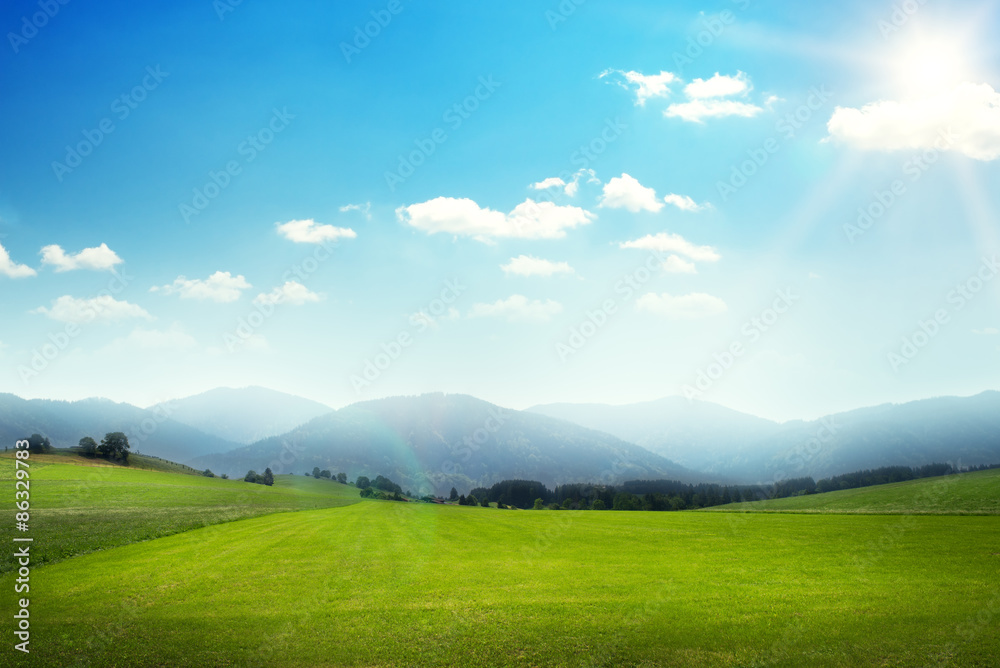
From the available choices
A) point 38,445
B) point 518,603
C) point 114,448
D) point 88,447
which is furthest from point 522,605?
point 88,447

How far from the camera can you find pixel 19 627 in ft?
59.6

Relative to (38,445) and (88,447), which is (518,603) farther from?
(88,447)

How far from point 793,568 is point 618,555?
10.9 metres

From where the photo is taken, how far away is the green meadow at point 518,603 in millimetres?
16750

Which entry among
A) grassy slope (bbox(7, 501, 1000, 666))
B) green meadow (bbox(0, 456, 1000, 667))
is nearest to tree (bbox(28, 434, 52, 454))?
green meadow (bbox(0, 456, 1000, 667))

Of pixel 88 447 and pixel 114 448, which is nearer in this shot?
pixel 88 447

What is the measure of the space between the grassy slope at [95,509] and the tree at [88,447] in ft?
44.2

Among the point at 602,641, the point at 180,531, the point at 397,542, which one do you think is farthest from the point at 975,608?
the point at 180,531

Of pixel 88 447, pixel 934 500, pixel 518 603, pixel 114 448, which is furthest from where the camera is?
pixel 114 448

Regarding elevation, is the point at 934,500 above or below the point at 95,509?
above

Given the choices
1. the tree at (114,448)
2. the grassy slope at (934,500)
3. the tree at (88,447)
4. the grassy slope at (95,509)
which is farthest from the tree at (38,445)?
the grassy slope at (934,500)

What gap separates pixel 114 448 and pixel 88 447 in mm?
6065

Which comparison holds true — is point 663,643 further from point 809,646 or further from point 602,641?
point 809,646

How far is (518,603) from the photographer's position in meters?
21.9
